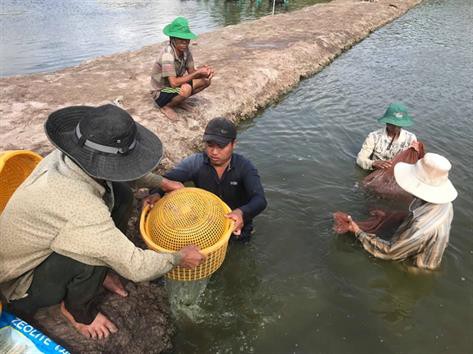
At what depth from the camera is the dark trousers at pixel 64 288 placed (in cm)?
242

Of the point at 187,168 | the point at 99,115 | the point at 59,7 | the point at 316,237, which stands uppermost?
the point at 99,115

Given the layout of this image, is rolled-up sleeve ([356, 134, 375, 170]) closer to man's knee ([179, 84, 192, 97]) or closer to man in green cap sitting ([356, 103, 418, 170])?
man in green cap sitting ([356, 103, 418, 170])

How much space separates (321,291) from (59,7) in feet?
102

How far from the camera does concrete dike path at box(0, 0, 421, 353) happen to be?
→ 3.13 meters

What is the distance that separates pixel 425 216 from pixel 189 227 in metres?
2.21

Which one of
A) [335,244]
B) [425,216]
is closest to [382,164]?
[335,244]

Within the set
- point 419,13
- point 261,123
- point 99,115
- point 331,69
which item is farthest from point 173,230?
point 419,13

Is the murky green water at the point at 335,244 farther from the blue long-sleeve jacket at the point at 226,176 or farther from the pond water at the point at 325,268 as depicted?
the blue long-sleeve jacket at the point at 226,176

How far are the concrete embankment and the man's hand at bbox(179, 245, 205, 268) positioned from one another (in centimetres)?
319

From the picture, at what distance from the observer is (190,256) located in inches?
99.6

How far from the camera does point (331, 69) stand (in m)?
11.8

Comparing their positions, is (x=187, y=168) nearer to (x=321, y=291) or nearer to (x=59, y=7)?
(x=321, y=291)

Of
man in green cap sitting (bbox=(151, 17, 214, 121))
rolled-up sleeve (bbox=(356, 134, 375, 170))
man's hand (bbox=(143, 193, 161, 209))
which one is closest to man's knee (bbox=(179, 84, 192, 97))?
man in green cap sitting (bbox=(151, 17, 214, 121))

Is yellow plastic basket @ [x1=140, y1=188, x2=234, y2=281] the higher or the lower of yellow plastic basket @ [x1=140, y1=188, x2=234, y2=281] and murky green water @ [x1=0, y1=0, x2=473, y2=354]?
the higher
